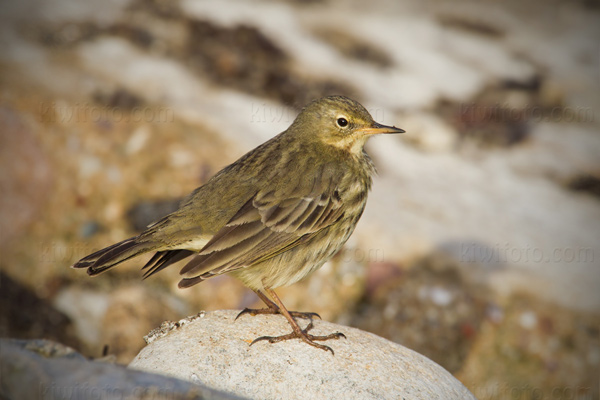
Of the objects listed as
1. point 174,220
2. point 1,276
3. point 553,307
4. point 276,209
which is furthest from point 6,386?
point 553,307

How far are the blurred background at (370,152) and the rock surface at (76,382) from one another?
10.9 ft

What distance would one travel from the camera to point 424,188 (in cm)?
842

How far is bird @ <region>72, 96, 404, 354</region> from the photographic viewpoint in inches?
178

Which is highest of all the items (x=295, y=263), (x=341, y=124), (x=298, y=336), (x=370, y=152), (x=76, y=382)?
(x=370, y=152)

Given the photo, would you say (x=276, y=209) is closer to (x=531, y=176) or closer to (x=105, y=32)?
(x=531, y=176)

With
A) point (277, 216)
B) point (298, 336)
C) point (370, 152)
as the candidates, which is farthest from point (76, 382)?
point (370, 152)

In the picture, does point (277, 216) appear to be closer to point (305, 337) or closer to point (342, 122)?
point (305, 337)

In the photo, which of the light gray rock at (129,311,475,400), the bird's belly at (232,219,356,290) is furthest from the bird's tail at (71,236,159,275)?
the bird's belly at (232,219,356,290)

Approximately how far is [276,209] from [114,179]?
337 cm

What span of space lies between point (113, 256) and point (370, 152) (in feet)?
16.0

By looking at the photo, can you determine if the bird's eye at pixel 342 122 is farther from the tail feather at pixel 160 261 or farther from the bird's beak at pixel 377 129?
the tail feather at pixel 160 261

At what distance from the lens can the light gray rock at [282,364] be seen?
406 centimetres

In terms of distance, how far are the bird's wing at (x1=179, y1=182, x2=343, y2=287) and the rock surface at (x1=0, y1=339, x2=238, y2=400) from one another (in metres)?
1.12

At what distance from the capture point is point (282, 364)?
4.25m
